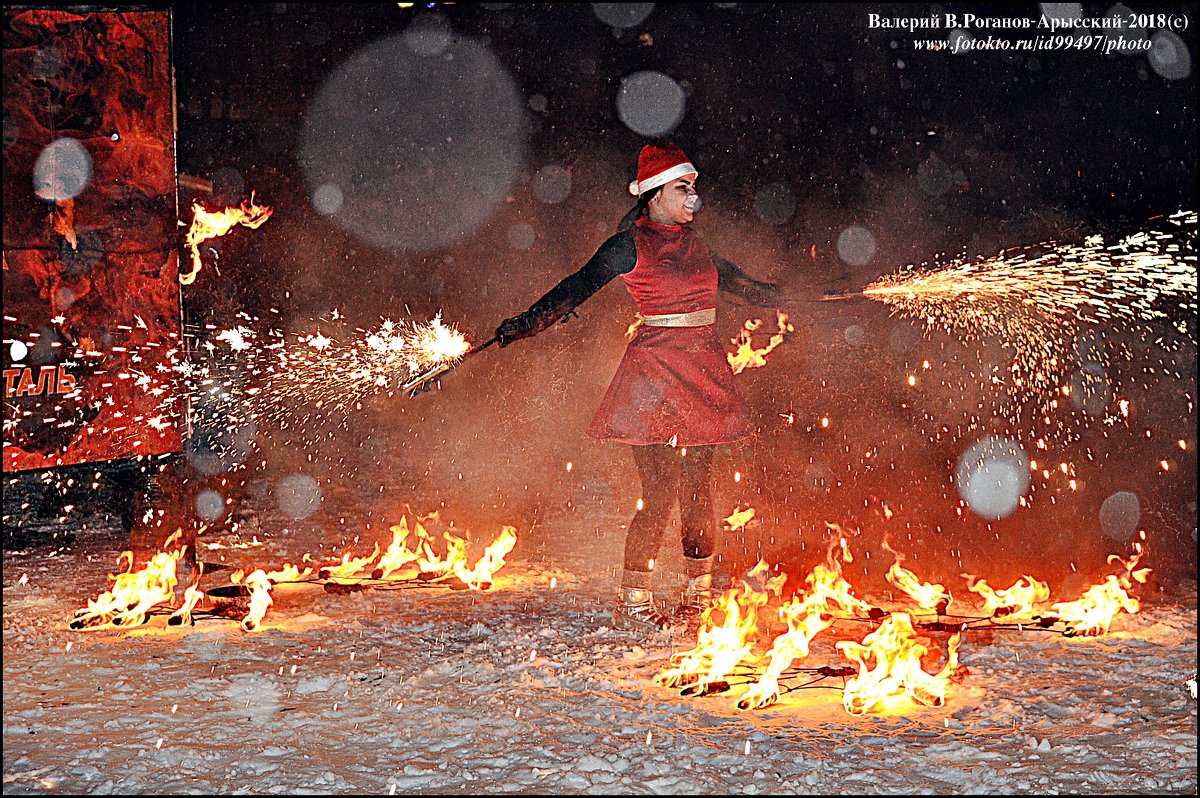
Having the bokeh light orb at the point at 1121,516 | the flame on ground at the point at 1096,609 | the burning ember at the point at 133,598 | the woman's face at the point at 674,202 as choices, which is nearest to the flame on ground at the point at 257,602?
the burning ember at the point at 133,598

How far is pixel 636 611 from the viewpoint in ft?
17.8

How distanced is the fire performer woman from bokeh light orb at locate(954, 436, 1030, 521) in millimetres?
1951

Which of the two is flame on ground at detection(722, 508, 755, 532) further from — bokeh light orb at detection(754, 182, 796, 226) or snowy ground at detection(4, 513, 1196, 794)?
bokeh light orb at detection(754, 182, 796, 226)

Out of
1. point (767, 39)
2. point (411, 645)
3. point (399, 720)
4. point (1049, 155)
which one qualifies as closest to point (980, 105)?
point (1049, 155)

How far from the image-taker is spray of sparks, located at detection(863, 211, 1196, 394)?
243 inches

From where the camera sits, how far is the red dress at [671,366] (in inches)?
213

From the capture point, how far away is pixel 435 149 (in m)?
7.91

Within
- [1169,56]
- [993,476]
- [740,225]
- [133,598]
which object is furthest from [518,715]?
[1169,56]

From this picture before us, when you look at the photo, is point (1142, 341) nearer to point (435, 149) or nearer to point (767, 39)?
A: point (767, 39)

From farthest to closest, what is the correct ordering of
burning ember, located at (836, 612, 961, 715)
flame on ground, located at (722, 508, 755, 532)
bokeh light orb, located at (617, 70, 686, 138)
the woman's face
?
1. bokeh light orb, located at (617, 70, 686, 138)
2. flame on ground, located at (722, 508, 755, 532)
3. the woman's face
4. burning ember, located at (836, 612, 961, 715)

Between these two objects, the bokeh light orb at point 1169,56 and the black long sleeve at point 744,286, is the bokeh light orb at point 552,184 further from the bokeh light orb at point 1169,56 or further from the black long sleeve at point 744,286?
the bokeh light orb at point 1169,56

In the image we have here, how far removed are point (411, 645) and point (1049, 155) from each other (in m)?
4.64

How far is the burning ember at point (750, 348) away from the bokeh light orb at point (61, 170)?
406 cm

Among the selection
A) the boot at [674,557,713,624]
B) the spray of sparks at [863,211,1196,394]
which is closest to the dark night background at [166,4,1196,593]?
the spray of sparks at [863,211,1196,394]
